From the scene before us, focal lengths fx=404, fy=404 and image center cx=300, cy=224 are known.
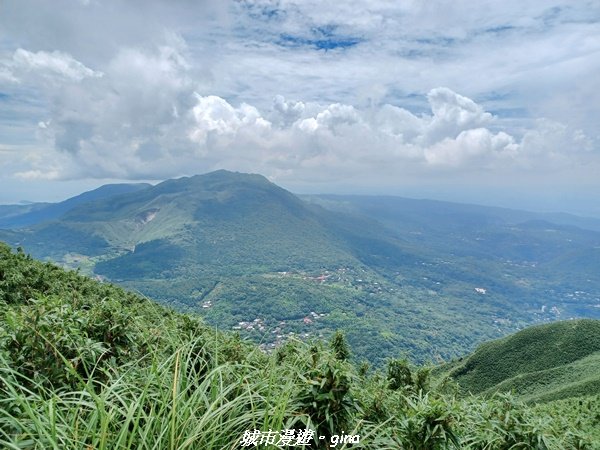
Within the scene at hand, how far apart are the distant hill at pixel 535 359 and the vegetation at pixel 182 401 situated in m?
39.7

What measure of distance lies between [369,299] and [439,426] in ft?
574

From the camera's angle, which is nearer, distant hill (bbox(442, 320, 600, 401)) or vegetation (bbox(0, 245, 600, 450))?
vegetation (bbox(0, 245, 600, 450))

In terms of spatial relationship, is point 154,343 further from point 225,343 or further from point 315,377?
point 315,377

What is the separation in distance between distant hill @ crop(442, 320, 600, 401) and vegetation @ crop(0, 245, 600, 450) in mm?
39675

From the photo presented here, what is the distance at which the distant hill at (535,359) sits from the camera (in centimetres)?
3716

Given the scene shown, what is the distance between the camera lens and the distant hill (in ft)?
122

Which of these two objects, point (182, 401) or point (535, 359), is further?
point (535, 359)

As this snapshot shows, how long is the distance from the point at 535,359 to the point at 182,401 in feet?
165

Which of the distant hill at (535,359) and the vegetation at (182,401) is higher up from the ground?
the vegetation at (182,401)

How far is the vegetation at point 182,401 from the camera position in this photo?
2.19m

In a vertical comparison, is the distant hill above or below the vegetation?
below

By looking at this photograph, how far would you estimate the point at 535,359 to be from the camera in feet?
142

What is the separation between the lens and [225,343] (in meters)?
4.05

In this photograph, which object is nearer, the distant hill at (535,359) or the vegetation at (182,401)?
the vegetation at (182,401)
